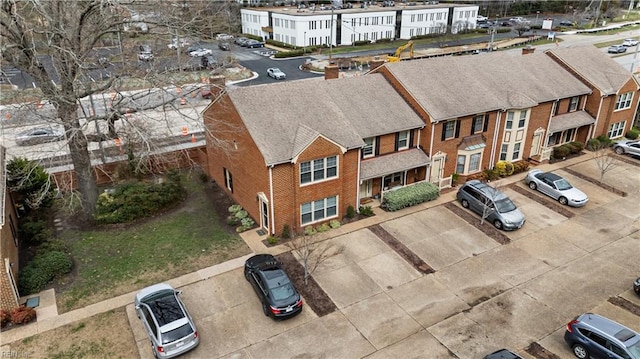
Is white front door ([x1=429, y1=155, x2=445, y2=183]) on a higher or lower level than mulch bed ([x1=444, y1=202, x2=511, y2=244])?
higher

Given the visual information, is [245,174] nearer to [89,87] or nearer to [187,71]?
[89,87]

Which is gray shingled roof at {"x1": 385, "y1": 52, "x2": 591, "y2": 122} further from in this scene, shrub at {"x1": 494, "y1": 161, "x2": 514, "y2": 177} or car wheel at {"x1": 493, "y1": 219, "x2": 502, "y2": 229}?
car wheel at {"x1": 493, "y1": 219, "x2": 502, "y2": 229}

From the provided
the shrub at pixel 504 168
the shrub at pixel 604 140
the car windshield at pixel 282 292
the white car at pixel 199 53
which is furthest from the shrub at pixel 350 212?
the white car at pixel 199 53

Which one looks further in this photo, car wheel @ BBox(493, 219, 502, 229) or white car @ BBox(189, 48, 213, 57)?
white car @ BBox(189, 48, 213, 57)

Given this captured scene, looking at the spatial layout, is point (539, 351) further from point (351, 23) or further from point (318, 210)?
point (351, 23)

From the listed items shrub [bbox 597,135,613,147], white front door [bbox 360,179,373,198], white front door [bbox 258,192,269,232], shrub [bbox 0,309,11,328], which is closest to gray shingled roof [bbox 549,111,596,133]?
shrub [bbox 597,135,613,147]

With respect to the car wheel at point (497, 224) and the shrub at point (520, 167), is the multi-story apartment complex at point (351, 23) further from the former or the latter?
the car wheel at point (497, 224)
